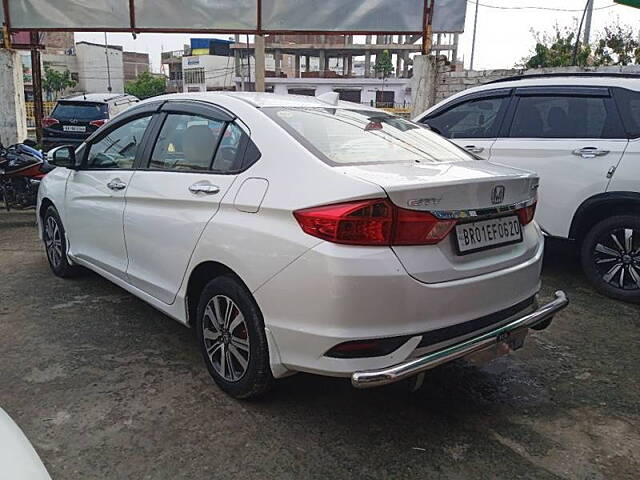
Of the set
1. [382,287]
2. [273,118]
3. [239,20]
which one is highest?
[239,20]

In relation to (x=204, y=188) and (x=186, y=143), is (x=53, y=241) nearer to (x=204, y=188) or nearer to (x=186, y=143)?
(x=186, y=143)

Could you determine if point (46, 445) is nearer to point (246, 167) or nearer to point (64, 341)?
point (64, 341)

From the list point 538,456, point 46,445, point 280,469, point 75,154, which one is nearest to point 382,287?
point 280,469

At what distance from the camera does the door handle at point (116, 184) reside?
3600mm

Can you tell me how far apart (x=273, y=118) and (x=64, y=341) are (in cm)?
207

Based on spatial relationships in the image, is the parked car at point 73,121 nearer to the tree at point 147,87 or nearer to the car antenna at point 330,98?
the car antenna at point 330,98

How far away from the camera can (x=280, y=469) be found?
94.7 inches

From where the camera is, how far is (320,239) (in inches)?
91.6

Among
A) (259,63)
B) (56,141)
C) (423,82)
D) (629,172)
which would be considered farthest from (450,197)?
(259,63)

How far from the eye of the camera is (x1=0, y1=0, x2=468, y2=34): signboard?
26.8ft

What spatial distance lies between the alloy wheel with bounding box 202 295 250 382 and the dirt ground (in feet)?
0.58

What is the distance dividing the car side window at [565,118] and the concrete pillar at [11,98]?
7.37m

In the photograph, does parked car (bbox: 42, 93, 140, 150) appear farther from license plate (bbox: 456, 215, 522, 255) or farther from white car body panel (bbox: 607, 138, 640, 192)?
license plate (bbox: 456, 215, 522, 255)

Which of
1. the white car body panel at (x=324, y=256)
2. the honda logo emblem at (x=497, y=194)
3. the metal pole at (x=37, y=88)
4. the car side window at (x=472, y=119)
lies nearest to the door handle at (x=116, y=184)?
the white car body panel at (x=324, y=256)
